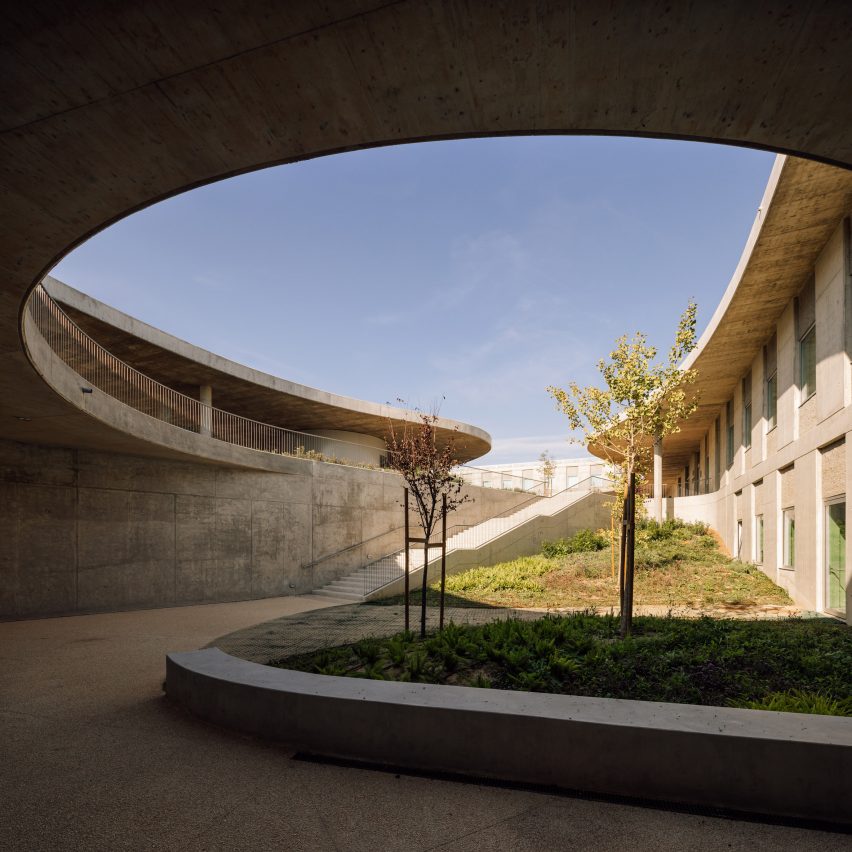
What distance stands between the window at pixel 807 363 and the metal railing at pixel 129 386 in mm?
14134

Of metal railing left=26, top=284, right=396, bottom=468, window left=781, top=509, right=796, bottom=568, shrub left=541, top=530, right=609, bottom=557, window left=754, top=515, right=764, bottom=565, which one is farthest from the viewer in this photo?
shrub left=541, top=530, right=609, bottom=557

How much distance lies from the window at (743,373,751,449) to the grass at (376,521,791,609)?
12.1 ft

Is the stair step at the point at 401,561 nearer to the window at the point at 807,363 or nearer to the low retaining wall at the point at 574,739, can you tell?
the window at the point at 807,363

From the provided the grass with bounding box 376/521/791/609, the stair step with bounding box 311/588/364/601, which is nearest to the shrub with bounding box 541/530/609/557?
the grass with bounding box 376/521/791/609

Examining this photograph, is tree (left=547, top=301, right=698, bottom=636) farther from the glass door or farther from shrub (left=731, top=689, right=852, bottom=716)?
shrub (left=731, top=689, right=852, bottom=716)

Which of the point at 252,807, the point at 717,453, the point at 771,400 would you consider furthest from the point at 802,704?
the point at 717,453

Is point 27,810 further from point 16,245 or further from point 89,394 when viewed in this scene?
point 89,394

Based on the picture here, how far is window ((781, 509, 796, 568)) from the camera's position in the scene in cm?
1459

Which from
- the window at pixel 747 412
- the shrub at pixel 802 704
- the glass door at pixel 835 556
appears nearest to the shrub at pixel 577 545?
the window at pixel 747 412

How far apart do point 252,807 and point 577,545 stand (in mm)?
18313

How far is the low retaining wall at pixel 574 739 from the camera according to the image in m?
3.82

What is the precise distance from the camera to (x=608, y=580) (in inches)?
666

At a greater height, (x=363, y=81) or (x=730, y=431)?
(x=363, y=81)

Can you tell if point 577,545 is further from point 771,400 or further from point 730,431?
point 730,431
